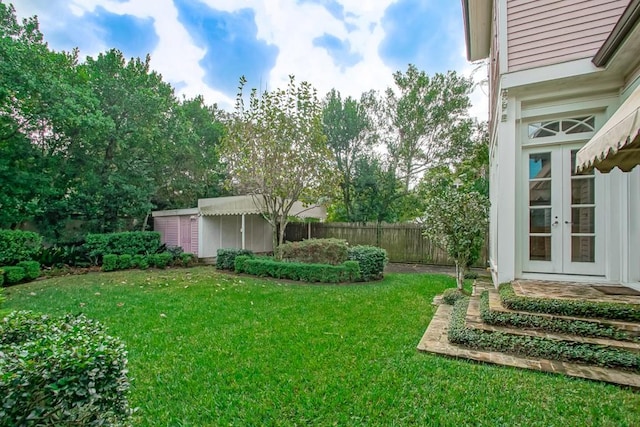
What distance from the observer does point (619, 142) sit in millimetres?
2342

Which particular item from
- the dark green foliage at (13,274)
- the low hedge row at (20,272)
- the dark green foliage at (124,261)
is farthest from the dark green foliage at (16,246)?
the dark green foliage at (124,261)

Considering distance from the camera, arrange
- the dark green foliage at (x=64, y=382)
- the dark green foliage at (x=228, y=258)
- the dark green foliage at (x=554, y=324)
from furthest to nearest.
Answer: the dark green foliage at (x=228, y=258)
the dark green foliage at (x=554, y=324)
the dark green foliage at (x=64, y=382)

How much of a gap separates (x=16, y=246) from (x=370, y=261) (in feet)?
33.6

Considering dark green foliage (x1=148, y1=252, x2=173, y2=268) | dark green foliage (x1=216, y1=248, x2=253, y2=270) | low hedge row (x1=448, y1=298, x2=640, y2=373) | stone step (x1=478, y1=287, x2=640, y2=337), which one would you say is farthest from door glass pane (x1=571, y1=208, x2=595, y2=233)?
dark green foliage (x1=148, y1=252, x2=173, y2=268)

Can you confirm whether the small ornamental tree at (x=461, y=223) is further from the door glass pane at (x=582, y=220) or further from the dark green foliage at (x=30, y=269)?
the dark green foliage at (x=30, y=269)

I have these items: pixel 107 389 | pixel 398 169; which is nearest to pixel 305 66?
pixel 398 169

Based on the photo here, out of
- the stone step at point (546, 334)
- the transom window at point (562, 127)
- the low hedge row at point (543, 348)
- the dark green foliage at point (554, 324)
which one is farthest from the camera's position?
the transom window at point (562, 127)

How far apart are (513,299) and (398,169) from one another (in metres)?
A: 12.5

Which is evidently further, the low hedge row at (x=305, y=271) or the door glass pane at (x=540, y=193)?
the low hedge row at (x=305, y=271)

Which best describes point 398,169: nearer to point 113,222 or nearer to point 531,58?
point 531,58

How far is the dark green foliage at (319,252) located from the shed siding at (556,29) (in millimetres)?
6244

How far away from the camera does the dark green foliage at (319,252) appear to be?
945 centimetres

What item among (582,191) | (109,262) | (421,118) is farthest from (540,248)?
(109,262)

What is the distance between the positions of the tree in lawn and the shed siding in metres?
6.18
